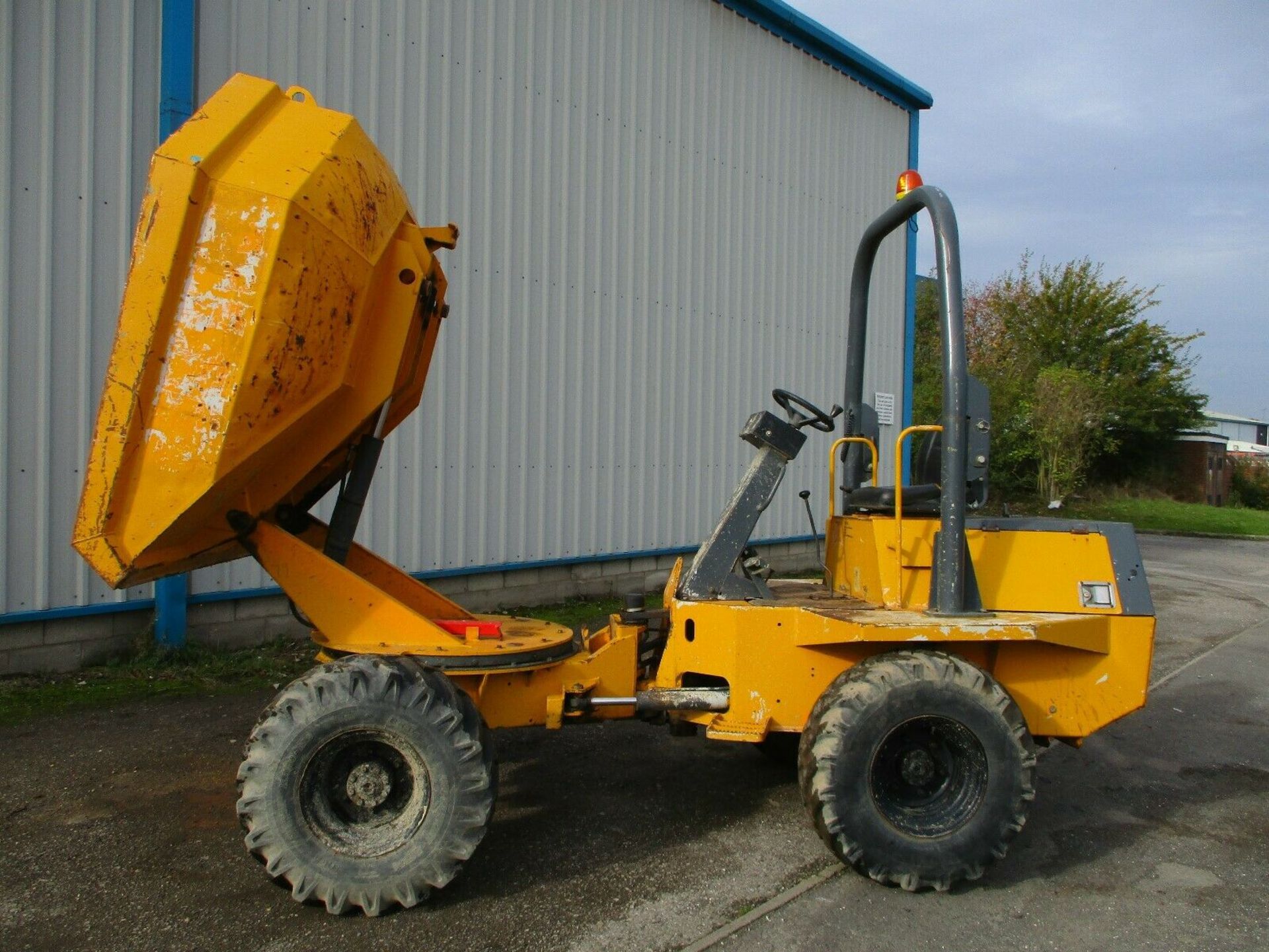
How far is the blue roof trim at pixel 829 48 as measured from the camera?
447 inches

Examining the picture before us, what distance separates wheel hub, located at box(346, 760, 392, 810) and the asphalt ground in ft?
1.35

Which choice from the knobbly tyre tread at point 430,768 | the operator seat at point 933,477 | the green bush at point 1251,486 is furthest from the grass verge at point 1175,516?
the knobbly tyre tread at point 430,768

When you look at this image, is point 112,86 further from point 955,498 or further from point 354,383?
point 955,498

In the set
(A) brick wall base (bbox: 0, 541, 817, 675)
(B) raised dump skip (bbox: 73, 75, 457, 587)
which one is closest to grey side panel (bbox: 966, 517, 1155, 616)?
(B) raised dump skip (bbox: 73, 75, 457, 587)

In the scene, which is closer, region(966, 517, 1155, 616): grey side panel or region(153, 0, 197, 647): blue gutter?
region(966, 517, 1155, 616): grey side panel

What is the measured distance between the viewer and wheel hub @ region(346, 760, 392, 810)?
3598mm

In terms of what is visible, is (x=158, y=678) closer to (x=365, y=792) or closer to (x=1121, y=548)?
(x=365, y=792)

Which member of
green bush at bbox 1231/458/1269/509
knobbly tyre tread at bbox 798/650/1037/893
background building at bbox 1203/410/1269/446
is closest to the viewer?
knobbly tyre tread at bbox 798/650/1037/893

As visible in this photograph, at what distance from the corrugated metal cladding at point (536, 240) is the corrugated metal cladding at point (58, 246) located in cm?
2

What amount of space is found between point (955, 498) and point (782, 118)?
361 inches

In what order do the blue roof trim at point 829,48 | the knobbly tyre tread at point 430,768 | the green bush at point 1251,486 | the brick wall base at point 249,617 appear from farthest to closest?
the green bush at point 1251,486, the blue roof trim at point 829,48, the brick wall base at point 249,617, the knobbly tyre tread at point 430,768

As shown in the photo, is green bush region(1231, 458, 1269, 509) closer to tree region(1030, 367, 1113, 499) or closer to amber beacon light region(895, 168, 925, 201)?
tree region(1030, 367, 1113, 499)

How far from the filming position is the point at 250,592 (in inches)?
283

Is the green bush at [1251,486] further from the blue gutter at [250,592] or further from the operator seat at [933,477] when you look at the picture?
the operator seat at [933,477]
